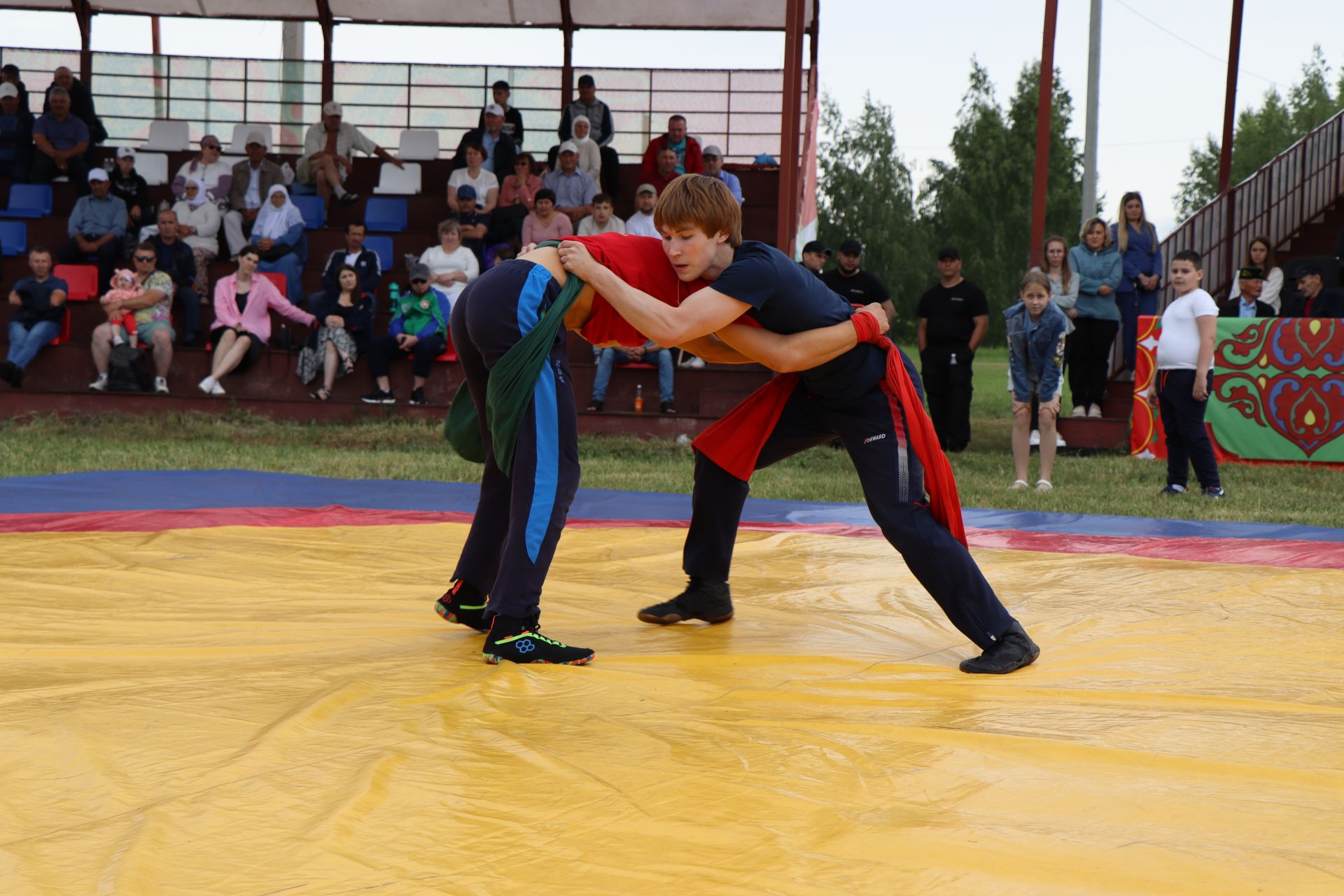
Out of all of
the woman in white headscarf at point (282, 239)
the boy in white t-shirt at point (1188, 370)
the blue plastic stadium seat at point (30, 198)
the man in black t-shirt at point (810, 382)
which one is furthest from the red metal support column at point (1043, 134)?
the blue plastic stadium seat at point (30, 198)

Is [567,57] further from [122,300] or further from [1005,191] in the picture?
[1005,191]

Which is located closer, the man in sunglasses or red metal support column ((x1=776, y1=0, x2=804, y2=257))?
red metal support column ((x1=776, y1=0, x2=804, y2=257))

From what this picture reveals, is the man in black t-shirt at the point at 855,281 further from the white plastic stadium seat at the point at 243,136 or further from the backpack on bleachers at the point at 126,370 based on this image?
the white plastic stadium seat at the point at 243,136

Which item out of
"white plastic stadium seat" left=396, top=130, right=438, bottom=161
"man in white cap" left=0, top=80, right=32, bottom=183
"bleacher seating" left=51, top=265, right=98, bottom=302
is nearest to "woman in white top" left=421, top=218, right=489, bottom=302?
"bleacher seating" left=51, top=265, right=98, bottom=302

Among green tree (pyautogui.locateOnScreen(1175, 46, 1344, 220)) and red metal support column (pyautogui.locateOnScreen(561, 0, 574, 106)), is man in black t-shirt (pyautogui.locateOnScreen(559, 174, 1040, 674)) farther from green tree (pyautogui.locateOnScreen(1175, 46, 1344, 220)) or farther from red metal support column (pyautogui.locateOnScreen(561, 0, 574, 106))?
green tree (pyautogui.locateOnScreen(1175, 46, 1344, 220))

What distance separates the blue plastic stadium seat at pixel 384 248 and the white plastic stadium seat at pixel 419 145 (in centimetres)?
245

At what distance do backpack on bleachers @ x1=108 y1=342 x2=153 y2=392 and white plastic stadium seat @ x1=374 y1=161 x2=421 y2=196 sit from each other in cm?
341

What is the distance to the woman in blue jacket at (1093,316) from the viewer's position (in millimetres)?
8992

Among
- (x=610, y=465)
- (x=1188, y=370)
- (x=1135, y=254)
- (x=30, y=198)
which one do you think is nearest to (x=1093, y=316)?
(x=1135, y=254)

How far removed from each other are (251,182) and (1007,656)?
9764 millimetres

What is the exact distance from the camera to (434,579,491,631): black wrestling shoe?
3205 millimetres

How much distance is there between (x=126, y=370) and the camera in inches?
376

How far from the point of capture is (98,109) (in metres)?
13.5

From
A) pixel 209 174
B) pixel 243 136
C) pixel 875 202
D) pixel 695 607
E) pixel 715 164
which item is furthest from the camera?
pixel 875 202
